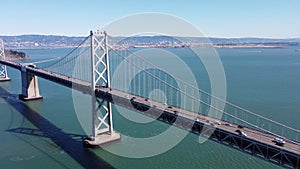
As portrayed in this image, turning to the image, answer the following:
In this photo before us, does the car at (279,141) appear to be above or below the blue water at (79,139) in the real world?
above

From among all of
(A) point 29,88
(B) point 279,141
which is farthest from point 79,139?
(A) point 29,88

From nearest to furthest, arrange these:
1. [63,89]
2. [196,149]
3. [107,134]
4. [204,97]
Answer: [196,149], [107,134], [204,97], [63,89]

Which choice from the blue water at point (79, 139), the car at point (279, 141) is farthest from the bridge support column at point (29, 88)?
the car at point (279, 141)

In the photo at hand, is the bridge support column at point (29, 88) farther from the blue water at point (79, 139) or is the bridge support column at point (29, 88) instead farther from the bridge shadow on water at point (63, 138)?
the bridge shadow on water at point (63, 138)

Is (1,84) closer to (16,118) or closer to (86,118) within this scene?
(16,118)

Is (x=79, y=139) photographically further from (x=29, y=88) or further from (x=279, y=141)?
(x=29, y=88)

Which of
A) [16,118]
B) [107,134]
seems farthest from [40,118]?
[107,134]

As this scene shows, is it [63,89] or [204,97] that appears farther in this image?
[63,89]

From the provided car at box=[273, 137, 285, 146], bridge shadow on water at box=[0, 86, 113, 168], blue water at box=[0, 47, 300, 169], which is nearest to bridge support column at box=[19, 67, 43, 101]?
blue water at box=[0, 47, 300, 169]

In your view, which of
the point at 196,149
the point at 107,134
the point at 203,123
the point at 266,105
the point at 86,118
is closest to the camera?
the point at 203,123
